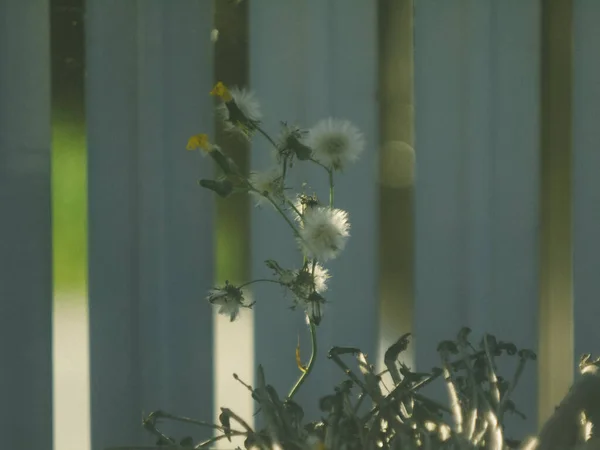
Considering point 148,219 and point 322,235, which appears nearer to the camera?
point 322,235

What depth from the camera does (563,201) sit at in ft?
4.64

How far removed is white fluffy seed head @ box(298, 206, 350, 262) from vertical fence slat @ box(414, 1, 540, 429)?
19.9 inches

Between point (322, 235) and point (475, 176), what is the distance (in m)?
0.57

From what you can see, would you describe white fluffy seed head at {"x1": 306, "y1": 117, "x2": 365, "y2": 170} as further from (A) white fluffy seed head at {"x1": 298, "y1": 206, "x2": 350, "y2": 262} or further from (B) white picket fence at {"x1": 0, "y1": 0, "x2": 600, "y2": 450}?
(B) white picket fence at {"x1": 0, "y1": 0, "x2": 600, "y2": 450}

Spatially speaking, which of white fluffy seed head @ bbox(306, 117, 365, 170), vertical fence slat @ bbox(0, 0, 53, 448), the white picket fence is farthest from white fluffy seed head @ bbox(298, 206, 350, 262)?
vertical fence slat @ bbox(0, 0, 53, 448)

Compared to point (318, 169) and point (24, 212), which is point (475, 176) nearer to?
point (318, 169)

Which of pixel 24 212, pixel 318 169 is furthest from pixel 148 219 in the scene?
pixel 318 169

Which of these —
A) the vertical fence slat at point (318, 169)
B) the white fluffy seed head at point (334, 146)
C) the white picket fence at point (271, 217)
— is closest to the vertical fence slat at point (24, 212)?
the white picket fence at point (271, 217)

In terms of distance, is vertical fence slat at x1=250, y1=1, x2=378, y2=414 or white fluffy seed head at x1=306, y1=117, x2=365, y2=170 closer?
white fluffy seed head at x1=306, y1=117, x2=365, y2=170

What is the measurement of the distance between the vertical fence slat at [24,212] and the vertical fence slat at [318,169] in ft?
1.21

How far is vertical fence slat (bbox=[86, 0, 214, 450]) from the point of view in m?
1.36

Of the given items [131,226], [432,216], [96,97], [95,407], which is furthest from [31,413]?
[432,216]

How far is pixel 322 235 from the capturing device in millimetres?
Answer: 914

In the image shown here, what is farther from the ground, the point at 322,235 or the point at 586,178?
the point at 586,178
